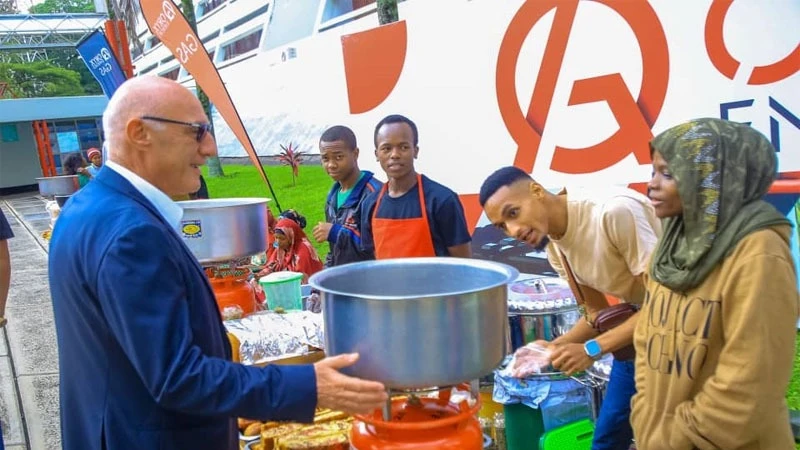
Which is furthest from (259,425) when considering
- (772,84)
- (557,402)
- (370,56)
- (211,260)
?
(370,56)

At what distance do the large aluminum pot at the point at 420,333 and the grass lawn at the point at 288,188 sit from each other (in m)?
6.38

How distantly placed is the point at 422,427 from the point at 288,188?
408 inches

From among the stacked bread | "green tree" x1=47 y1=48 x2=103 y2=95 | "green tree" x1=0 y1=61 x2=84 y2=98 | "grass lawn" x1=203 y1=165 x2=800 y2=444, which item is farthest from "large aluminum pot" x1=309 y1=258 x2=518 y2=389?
"green tree" x1=47 y1=48 x2=103 y2=95

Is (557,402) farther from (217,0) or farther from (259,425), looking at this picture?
(217,0)

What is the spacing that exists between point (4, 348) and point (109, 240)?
16.8ft

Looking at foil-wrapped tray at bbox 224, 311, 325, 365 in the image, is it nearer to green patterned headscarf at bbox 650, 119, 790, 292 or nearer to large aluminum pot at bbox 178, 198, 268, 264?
large aluminum pot at bbox 178, 198, 268, 264

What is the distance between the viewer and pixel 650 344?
1489 millimetres

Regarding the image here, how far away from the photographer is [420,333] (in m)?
1.24

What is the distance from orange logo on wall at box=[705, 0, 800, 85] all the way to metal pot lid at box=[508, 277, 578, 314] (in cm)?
139

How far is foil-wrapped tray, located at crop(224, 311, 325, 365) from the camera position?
2369 mm

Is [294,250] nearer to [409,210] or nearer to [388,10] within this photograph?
[409,210]

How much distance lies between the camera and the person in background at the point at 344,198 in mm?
3176

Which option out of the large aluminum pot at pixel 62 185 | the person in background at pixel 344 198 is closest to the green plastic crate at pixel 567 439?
the person in background at pixel 344 198

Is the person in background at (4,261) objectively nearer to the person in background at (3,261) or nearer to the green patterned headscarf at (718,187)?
the person in background at (3,261)
